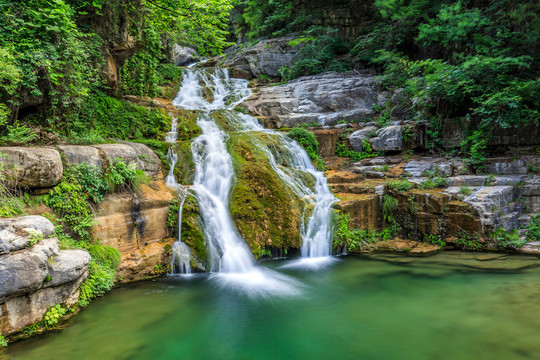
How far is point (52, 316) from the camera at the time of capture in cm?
398

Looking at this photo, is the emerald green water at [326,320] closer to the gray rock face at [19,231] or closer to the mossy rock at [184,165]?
the gray rock face at [19,231]

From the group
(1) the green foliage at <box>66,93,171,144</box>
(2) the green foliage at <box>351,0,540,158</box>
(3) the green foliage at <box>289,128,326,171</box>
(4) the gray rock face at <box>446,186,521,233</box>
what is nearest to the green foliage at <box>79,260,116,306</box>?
(1) the green foliage at <box>66,93,171,144</box>

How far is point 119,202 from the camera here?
19.6ft

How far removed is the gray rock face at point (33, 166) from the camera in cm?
458

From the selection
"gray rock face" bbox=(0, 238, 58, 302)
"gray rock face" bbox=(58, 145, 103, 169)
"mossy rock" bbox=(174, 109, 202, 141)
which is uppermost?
"mossy rock" bbox=(174, 109, 202, 141)

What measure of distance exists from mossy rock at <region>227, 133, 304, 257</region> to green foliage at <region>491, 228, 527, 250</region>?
4.91 m

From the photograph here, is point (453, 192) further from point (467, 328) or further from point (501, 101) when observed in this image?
Answer: point (467, 328)

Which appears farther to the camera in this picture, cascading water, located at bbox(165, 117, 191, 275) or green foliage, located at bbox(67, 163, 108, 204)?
cascading water, located at bbox(165, 117, 191, 275)

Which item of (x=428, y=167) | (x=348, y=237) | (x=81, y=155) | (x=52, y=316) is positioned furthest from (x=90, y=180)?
(x=428, y=167)

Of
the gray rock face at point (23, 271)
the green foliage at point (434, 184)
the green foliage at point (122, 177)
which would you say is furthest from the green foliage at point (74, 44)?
the green foliage at point (434, 184)

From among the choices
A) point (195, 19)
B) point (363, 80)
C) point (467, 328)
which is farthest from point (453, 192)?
point (195, 19)

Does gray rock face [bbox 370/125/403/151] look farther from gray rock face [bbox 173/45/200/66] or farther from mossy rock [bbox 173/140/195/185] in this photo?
gray rock face [bbox 173/45/200/66]

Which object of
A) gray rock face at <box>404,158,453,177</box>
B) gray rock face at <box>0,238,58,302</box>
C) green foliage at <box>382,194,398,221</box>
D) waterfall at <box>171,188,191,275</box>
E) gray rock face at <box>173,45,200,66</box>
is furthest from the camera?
gray rock face at <box>173,45,200,66</box>

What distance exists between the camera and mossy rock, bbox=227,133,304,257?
23.1 ft
